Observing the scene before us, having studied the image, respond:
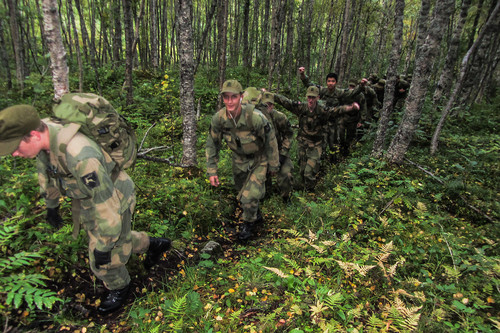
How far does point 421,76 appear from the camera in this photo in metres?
5.42

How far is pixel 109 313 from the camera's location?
278cm

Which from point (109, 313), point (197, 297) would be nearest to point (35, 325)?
point (109, 313)

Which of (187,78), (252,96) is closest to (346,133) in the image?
(252,96)

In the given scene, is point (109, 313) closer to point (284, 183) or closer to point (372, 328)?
point (372, 328)

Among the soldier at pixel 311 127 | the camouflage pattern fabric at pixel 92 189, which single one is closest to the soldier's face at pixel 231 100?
the camouflage pattern fabric at pixel 92 189

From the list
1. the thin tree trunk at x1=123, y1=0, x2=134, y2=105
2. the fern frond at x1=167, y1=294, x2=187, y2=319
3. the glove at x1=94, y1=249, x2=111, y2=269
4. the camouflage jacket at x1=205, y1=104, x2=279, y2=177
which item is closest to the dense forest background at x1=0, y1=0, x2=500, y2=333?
the fern frond at x1=167, y1=294, x2=187, y2=319

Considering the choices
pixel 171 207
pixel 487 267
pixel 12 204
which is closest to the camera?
pixel 487 267

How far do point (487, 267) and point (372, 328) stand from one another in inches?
65.1

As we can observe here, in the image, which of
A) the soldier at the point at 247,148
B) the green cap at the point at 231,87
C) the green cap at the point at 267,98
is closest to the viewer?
the green cap at the point at 231,87

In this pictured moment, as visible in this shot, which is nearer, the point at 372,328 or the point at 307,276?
the point at 372,328

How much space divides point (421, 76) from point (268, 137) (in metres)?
3.79

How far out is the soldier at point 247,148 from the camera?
423 centimetres

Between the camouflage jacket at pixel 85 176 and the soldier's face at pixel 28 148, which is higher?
the soldier's face at pixel 28 148

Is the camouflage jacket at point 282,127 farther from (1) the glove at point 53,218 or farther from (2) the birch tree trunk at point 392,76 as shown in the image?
(1) the glove at point 53,218
